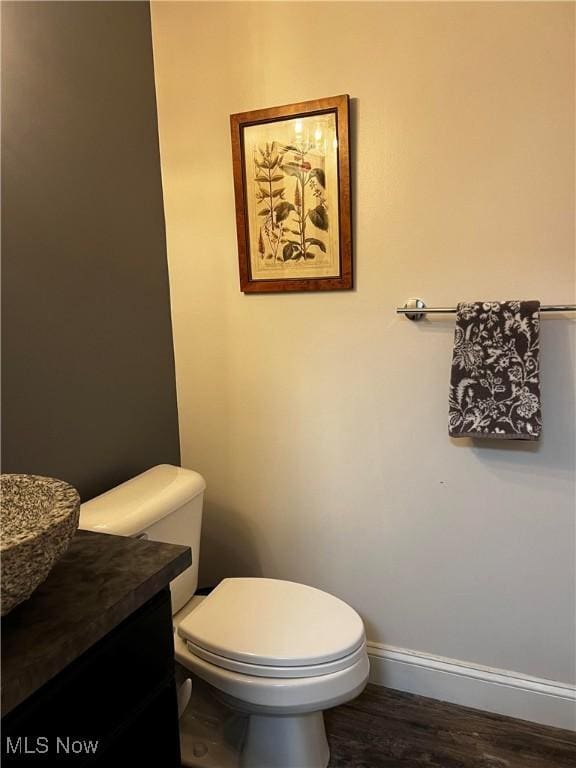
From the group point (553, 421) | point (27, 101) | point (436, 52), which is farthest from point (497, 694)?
point (27, 101)

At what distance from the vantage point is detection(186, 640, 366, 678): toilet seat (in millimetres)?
1334

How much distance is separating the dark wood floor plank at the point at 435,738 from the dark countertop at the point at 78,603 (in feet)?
3.40

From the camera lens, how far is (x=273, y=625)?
1457 mm

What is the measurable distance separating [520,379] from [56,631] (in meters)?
1.21

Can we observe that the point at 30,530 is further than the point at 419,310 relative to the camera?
No

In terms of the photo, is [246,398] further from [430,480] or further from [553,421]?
[553,421]

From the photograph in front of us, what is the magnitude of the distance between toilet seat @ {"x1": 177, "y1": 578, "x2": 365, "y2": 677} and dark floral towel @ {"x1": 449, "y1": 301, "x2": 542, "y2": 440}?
0.59m

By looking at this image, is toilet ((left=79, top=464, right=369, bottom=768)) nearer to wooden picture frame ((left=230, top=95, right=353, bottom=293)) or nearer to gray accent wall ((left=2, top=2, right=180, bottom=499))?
gray accent wall ((left=2, top=2, right=180, bottom=499))

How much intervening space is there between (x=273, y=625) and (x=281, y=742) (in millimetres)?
316

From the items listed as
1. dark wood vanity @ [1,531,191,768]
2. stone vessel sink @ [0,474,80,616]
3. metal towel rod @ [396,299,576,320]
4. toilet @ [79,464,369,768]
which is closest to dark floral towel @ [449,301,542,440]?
metal towel rod @ [396,299,576,320]

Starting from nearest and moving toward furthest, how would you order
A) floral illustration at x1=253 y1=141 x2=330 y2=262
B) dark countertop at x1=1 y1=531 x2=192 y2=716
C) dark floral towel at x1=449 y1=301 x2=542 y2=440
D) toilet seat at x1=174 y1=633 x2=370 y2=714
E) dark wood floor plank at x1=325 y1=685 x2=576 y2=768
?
dark countertop at x1=1 y1=531 x2=192 y2=716 < toilet seat at x1=174 y1=633 x2=370 y2=714 < dark floral towel at x1=449 y1=301 x2=542 y2=440 < dark wood floor plank at x1=325 y1=685 x2=576 y2=768 < floral illustration at x1=253 y1=141 x2=330 y2=262

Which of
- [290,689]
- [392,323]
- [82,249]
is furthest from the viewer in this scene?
[392,323]

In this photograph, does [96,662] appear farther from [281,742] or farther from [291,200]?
[291,200]

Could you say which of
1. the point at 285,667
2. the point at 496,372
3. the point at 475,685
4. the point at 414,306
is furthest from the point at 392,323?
the point at 475,685
